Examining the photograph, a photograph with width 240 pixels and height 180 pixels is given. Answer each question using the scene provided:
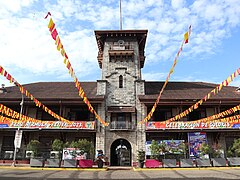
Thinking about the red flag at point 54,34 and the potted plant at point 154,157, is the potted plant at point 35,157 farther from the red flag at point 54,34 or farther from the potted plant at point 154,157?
the red flag at point 54,34

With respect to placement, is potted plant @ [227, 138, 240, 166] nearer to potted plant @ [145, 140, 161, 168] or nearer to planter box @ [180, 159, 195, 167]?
planter box @ [180, 159, 195, 167]

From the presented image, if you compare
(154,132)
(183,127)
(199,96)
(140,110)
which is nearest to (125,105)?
(140,110)

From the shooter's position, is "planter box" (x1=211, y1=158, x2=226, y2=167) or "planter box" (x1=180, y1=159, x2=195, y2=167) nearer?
"planter box" (x1=180, y1=159, x2=195, y2=167)

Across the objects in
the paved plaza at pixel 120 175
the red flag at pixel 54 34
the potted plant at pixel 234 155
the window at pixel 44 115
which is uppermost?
the red flag at pixel 54 34

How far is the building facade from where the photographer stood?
20266 mm

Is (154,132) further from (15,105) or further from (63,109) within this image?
(15,105)

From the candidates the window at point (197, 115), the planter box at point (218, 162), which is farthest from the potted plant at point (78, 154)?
the window at point (197, 115)

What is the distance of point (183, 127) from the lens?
1969 cm

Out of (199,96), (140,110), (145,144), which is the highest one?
(199,96)

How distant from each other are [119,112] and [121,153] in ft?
13.9

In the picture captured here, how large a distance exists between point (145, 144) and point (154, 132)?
6.49 ft

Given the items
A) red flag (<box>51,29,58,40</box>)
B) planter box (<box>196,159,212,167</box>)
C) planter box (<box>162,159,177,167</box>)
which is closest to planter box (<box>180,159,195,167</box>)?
planter box (<box>162,159,177,167</box>)

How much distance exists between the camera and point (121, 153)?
21.6 m

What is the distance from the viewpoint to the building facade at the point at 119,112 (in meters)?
20.3
